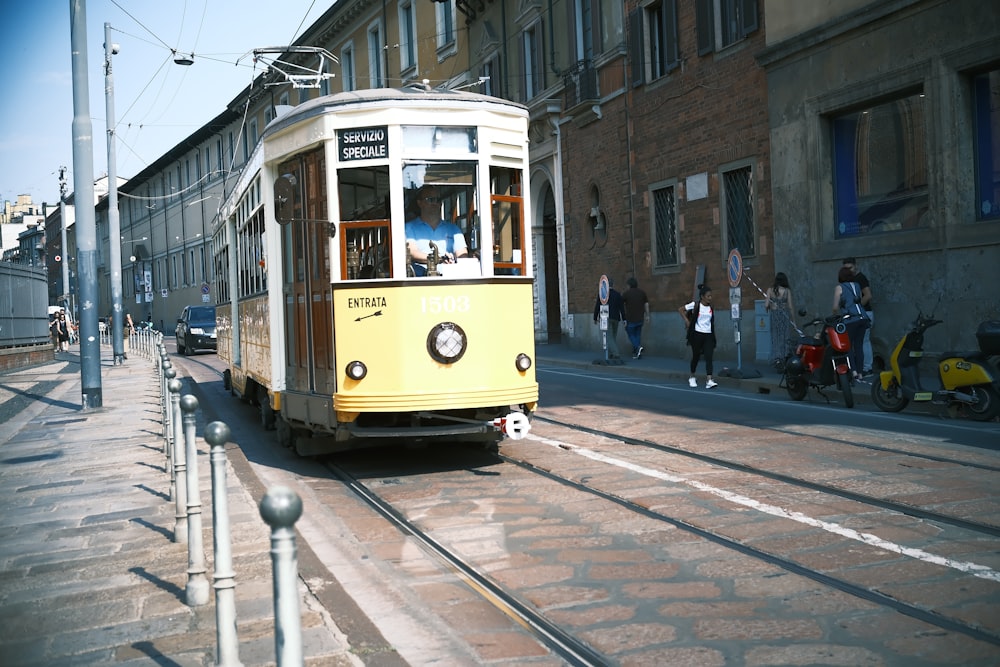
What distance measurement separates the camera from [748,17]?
66.1 feet

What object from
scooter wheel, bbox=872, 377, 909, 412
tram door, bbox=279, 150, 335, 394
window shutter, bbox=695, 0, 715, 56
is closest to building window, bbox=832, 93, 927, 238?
window shutter, bbox=695, 0, 715, 56

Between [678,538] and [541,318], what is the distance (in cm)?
2544

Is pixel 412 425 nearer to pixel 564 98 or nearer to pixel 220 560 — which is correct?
pixel 220 560

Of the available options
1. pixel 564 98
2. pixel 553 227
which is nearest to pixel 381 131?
pixel 564 98

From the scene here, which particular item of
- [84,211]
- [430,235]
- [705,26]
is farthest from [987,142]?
[84,211]

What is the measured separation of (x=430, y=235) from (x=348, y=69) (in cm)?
3975

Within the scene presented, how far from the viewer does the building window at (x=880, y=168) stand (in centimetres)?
1644

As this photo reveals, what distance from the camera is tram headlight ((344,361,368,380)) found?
8836mm

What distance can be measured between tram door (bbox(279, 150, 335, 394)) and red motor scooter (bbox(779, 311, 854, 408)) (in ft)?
23.6

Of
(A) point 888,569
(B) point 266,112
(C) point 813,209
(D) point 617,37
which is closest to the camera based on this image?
(A) point 888,569

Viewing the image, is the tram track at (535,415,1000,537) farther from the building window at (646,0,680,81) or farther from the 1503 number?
the building window at (646,0,680,81)

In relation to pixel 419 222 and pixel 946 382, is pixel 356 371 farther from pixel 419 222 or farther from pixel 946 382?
pixel 946 382

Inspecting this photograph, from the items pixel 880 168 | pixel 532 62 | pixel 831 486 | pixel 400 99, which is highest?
pixel 532 62

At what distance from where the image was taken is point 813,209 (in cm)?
1856
